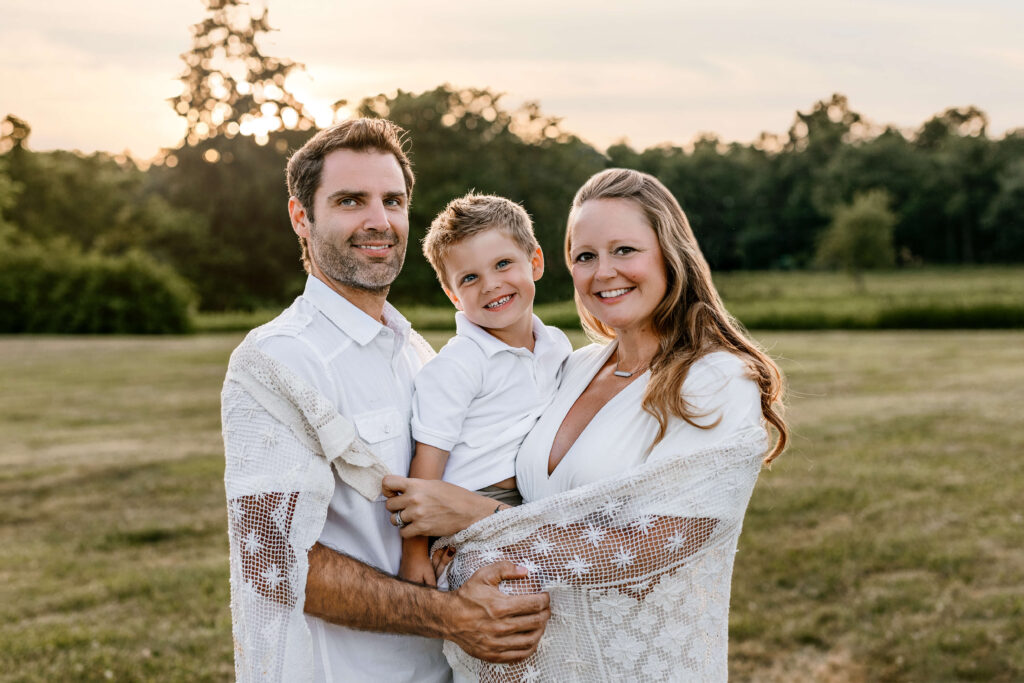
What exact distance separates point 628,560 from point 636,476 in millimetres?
207

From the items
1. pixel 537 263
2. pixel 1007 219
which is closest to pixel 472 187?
pixel 537 263

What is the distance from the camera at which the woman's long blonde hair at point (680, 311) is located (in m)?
2.37

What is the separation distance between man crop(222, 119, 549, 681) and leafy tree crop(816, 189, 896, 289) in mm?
28007

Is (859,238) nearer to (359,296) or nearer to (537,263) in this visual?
(537,263)

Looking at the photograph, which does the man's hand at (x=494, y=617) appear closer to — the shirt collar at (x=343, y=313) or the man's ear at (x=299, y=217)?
the shirt collar at (x=343, y=313)

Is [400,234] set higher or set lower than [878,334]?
higher

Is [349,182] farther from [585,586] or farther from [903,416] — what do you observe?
[903,416]

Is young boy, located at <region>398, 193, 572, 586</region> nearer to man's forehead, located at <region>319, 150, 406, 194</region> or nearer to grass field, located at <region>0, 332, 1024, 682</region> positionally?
man's forehead, located at <region>319, 150, 406, 194</region>

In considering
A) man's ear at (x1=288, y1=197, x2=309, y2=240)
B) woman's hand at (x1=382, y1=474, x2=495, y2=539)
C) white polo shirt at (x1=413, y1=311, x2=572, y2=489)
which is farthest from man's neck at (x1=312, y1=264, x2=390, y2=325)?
woman's hand at (x1=382, y1=474, x2=495, y2=539)

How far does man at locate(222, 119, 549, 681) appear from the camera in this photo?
2.17 meters

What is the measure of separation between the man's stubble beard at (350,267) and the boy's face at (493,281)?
22 centimetres

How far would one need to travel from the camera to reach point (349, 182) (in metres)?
2.55

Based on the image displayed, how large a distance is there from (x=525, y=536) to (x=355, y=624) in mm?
473

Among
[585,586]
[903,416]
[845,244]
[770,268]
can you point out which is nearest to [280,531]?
[585,586]
